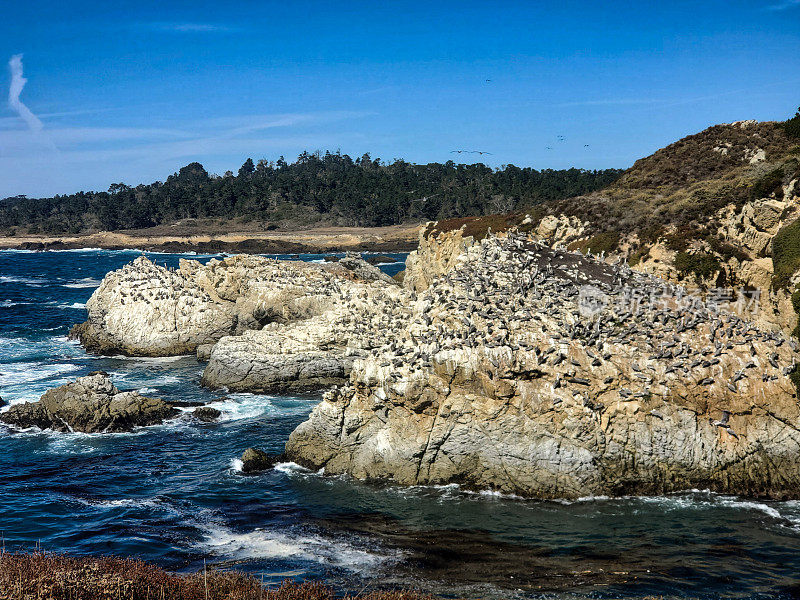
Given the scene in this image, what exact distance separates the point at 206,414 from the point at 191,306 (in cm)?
1549

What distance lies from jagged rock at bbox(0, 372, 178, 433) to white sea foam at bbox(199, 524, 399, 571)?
10.3m

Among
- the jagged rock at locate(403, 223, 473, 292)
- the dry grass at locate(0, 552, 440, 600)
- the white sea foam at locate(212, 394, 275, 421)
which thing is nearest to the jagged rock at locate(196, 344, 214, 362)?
the white sea foam at locate(212, 394, 275, 421)

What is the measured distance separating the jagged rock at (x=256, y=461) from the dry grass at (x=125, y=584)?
735 cm

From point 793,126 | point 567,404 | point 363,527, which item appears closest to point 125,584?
point 363,527

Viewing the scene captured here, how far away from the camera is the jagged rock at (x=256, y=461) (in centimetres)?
2205

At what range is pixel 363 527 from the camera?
1803cm

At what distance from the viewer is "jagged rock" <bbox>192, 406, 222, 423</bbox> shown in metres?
27.5

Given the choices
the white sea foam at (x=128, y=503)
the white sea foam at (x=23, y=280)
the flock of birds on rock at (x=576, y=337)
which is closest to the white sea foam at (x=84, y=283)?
the white sea foam at (x=23, y=280)

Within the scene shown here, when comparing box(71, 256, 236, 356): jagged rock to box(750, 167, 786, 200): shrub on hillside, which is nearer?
box(750, 167, 786, 200): shrub on hillside

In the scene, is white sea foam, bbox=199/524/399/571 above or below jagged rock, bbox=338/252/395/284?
below

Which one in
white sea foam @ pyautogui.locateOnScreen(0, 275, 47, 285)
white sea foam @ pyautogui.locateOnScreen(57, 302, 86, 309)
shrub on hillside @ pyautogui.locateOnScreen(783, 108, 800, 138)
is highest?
shrub on hillside @ pyautogui.locateOnScreen(783, 108, 800, 138)

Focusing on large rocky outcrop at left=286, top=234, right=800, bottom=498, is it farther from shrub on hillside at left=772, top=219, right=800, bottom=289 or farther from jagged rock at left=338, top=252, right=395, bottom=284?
jagged rock at left=338, top=252, right=395, bottom=284

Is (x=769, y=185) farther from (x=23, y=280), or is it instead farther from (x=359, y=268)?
(x=23, y=280)

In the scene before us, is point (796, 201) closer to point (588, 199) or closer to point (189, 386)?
point (588, 199)
